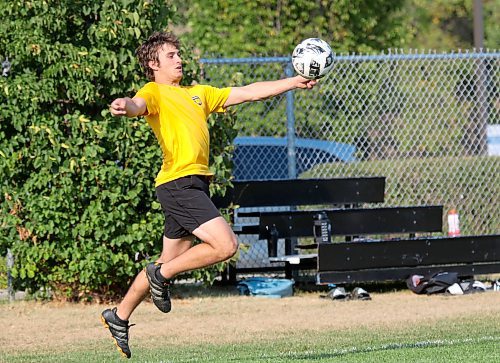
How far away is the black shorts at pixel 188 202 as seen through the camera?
7.35m

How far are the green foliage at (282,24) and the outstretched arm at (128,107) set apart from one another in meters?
11.7

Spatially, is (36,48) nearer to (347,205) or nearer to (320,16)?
(347,205)

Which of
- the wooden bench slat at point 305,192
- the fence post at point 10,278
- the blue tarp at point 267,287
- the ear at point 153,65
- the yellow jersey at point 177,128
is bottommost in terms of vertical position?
the blue tarp at point 267,287

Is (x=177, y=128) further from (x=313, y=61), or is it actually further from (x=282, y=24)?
(x=282, y=24)

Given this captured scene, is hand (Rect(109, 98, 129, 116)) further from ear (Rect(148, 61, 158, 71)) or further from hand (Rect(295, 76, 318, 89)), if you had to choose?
hand (Rect(295, 76, 318, 89))

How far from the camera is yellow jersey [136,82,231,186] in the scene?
7.41m

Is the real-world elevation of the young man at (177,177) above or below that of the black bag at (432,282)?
above

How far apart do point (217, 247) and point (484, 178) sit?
7.86m

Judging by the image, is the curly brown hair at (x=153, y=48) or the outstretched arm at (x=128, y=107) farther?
the curly brown hair at (x=153, y=48)

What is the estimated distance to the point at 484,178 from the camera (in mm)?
14359

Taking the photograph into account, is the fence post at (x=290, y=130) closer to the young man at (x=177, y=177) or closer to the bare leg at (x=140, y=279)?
the young man at (x=177, y=177)

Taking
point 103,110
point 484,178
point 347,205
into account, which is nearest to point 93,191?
point 103,110

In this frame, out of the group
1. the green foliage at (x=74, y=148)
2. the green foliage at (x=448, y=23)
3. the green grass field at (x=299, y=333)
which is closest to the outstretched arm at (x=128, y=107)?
the green grass field at (x=299, y=333)

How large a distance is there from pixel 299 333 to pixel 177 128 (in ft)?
9.32
